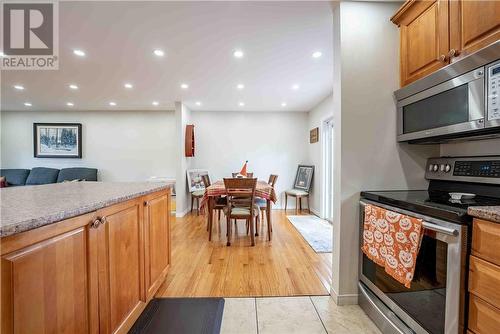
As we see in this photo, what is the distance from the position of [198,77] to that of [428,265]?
11.2 ft

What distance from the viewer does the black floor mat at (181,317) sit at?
5.12 ft

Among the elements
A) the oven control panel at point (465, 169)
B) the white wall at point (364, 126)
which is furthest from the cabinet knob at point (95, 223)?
the oven control panel at point (465, 169)

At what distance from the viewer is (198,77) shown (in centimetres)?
346

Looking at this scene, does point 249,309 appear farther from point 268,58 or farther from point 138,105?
point 138,105

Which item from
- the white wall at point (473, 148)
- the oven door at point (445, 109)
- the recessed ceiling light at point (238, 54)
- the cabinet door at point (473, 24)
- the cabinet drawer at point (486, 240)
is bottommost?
the cabinet drawer at point (486, 240)

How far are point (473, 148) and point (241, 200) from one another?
2.38 m

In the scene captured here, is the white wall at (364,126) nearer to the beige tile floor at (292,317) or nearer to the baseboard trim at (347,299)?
the baseboard trim at (347,299)

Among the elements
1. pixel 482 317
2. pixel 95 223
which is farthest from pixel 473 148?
pixel 95 223

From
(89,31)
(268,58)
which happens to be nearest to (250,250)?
(268,58)

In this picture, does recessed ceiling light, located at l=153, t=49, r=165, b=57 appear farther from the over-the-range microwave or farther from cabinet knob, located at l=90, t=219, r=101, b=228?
the over-the-range microwave

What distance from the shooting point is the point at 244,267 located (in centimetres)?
247

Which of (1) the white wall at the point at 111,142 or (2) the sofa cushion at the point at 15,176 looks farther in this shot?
(1) the white wall at the point at 111,142

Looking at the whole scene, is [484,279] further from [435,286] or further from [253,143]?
[253,143]

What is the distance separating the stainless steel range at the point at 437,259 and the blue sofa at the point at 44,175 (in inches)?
239
